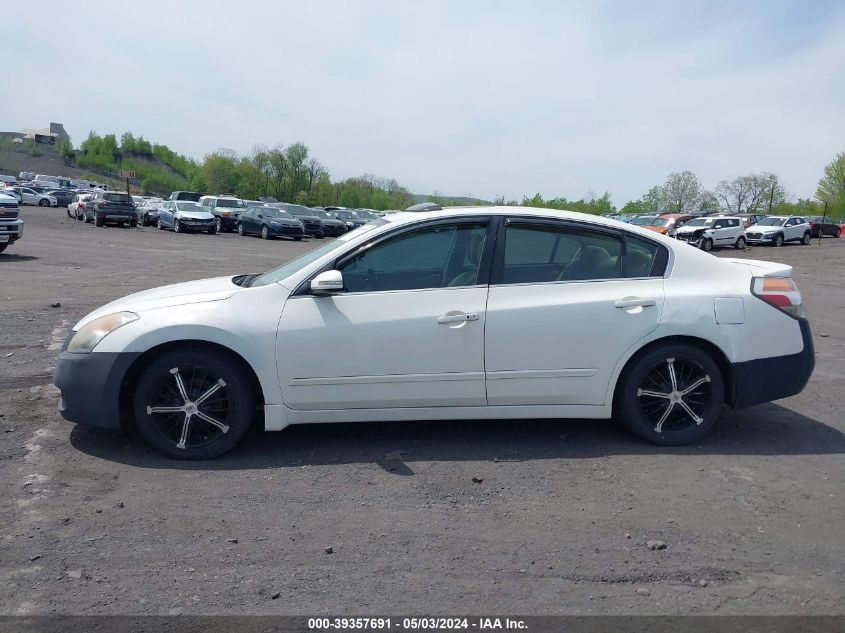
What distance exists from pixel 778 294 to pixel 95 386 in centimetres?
462

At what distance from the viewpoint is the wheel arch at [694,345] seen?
4977 mm

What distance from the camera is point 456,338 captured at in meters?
4.77

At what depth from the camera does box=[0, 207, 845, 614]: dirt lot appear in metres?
3.18

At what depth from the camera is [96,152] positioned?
136 metres

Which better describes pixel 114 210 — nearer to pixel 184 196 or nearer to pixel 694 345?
pixel 184 196

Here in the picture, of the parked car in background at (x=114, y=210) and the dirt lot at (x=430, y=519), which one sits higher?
the parked car in background at (x=114, y=210)

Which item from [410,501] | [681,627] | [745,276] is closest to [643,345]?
[745,276]

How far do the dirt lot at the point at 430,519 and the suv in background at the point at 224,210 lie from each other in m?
35.6

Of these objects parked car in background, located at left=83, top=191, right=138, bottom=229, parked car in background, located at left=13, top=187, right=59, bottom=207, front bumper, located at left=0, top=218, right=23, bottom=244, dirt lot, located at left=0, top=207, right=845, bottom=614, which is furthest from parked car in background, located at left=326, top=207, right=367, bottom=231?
dirt lot, located at left=0, top=207, right=845, bottom=614

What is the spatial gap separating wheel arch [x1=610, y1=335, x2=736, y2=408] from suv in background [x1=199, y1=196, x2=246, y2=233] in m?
35.9

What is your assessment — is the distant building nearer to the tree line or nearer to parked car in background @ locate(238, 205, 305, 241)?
the tree line

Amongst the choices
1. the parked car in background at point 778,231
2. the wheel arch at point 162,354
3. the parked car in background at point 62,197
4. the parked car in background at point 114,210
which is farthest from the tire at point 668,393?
the parked car in background at point 62,197

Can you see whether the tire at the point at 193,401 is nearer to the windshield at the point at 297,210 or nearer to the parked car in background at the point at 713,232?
the parked car in background at the point at 713,232

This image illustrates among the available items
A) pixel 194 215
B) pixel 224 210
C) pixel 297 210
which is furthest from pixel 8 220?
pixel 297 210
